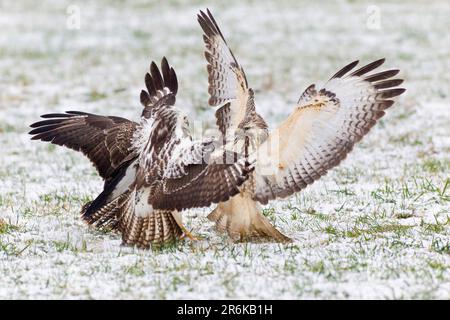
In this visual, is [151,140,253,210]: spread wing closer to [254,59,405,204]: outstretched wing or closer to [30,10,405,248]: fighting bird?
[30,10,405,248]: fighting bird

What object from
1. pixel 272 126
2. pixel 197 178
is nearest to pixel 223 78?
pixel 197 178

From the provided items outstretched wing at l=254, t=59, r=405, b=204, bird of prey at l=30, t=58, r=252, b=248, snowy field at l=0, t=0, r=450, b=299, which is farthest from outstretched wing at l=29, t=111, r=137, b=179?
outstretched wing at l=254, t=59, r=405, b=204

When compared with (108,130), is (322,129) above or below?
below

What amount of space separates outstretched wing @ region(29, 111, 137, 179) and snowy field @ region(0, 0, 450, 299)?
643 millimetres

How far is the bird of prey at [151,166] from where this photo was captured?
6.12 metres

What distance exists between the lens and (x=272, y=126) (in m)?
12.3

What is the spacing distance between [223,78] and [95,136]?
4.15 feet

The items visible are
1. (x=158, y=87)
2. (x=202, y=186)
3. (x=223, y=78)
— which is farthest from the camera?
(x=223, y=78)

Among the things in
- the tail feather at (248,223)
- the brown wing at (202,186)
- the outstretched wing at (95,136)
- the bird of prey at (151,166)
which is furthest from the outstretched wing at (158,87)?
the tail feather at (248,223)

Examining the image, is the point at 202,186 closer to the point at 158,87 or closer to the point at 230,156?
the point at 230,156

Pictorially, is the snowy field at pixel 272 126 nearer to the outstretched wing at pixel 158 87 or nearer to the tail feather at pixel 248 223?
the tail feather at pixel 248 223
